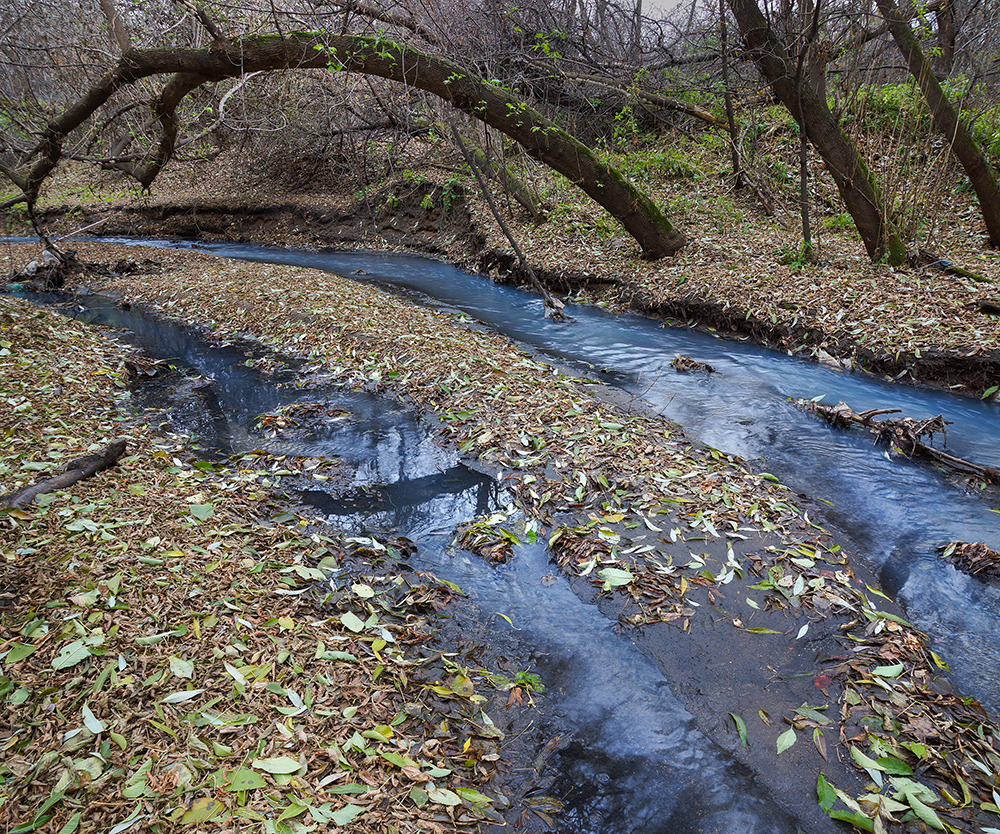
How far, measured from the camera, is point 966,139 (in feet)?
28.0

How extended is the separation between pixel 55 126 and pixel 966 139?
12968 mm

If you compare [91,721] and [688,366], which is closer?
[91,721]

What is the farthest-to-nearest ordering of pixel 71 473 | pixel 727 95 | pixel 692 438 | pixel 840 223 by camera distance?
pixel 727 95 → pixel 840 223 → pixel 692 438 → pixel 71 473

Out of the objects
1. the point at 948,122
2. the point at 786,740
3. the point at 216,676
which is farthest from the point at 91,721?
the point at 948,122

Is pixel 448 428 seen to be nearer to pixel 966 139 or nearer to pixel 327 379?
pixel 327 379

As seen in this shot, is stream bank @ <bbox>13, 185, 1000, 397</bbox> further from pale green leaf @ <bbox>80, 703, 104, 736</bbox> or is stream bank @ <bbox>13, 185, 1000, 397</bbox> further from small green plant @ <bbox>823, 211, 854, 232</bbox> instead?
pale green leaf @ <bbox>80, 703, 104, 736</bbox>

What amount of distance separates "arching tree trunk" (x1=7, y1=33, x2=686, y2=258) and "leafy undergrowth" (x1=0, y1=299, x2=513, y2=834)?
557 centimetres

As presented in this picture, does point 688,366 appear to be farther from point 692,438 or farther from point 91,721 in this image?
point 91,721

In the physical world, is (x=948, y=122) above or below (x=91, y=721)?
above

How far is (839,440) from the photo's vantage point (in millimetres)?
5699

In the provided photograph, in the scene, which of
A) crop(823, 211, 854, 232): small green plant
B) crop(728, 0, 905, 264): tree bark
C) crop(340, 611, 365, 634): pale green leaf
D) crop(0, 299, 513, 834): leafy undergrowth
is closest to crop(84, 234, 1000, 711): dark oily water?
crop(728, 0, 905, 264): tree bark

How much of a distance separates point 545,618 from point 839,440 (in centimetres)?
389

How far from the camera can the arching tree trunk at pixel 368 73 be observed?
7652 millimetres

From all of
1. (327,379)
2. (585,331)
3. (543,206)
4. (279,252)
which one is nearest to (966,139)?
(585,331)
